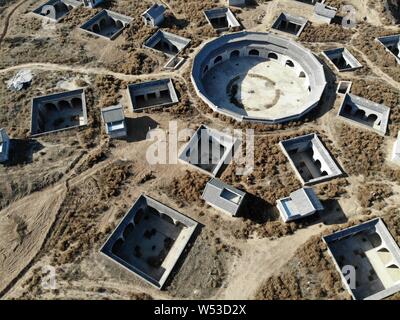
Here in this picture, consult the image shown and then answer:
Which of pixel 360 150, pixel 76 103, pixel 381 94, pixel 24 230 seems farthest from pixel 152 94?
pixel 381 94

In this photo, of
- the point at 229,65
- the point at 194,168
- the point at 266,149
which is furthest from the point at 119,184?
the point at 229,65

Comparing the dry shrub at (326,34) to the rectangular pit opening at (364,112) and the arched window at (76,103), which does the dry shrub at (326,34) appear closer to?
the rectangular pit opening at (364,112)

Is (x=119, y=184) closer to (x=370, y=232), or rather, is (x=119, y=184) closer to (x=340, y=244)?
(x=340, y=244)

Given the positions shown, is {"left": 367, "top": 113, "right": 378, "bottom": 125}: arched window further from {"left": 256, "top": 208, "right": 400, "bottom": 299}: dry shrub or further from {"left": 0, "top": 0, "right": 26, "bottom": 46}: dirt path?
{"left": 0, "top": 0, "right": 26, "bottom": 46}: dirt path

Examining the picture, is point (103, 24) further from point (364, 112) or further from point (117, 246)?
point (364, 112)
